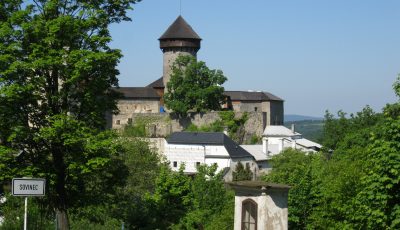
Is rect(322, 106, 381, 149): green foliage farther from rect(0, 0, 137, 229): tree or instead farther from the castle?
rect(0, 0, 137, 229): tree

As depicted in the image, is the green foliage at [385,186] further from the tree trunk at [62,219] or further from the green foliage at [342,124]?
the green foliage at [342,124]

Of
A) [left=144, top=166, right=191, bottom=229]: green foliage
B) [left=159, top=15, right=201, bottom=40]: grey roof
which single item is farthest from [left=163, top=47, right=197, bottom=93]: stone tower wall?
[left=144, top=166, right=191, bottom=229]: green foliage

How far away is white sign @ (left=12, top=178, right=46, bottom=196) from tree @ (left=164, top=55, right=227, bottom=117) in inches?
2038

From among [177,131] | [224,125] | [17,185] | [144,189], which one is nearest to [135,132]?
[177,131]

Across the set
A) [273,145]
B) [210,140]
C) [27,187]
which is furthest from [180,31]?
[27,187]

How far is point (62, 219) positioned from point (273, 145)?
5031 centimetres

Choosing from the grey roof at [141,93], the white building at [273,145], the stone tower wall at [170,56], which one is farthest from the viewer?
the grey roof at [141,93]

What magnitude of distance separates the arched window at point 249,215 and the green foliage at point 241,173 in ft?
128

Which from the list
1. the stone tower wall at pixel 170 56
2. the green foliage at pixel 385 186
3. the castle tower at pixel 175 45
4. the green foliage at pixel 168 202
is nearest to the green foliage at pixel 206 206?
the green foliage at pixel 168 202

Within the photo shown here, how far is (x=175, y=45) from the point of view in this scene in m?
72.2

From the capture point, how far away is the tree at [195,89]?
207 ft

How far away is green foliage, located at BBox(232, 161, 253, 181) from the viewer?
53291mm

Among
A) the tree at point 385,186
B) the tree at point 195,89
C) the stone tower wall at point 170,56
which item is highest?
the stone tower wall at point 170,56

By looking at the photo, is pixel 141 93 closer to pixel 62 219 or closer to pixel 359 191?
pixel 62 219
